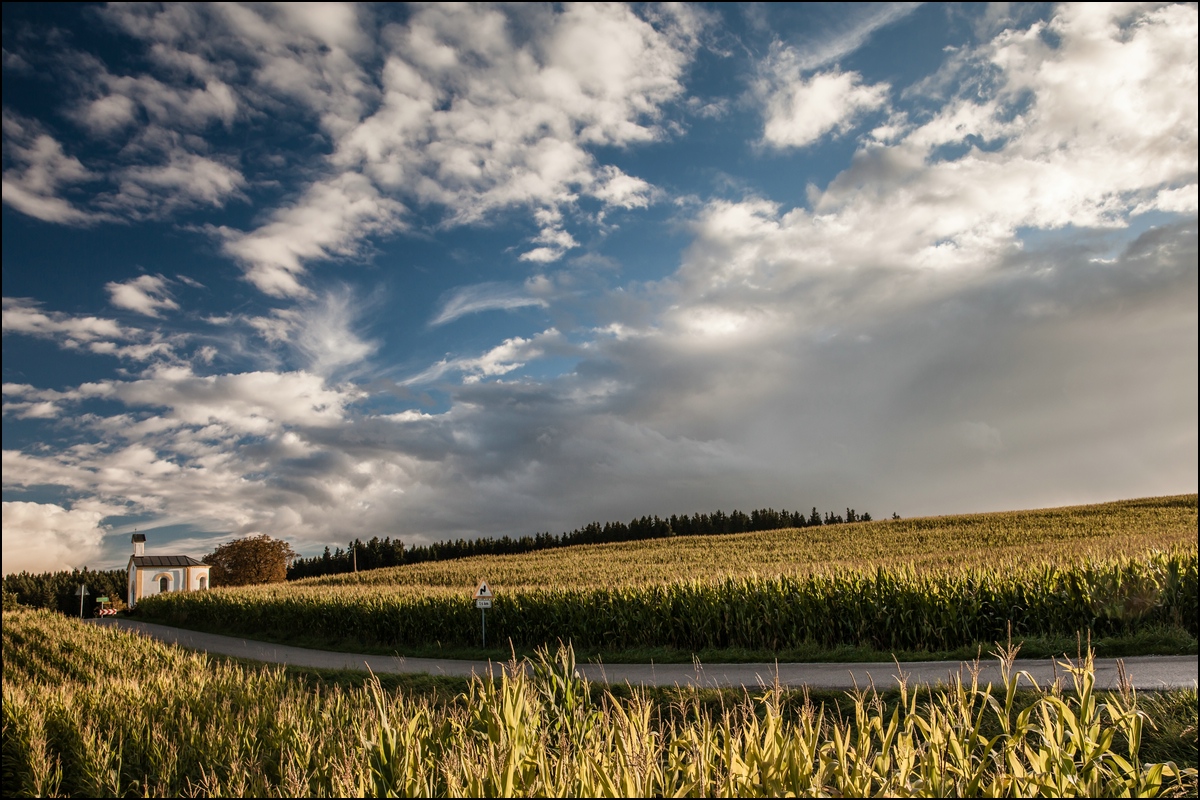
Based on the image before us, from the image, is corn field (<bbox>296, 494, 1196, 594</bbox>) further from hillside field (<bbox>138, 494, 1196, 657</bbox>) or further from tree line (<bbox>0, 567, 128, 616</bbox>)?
tree line (<bbox>0, 567, 128, 616</bbox>)

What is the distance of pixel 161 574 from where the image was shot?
60.2 meters

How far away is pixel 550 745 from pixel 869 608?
1307 centimetres

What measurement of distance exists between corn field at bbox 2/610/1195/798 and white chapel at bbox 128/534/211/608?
5434 centimetres

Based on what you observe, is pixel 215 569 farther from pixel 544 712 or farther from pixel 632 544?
pixel 544 712

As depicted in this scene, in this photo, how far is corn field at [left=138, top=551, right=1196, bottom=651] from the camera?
16047mm

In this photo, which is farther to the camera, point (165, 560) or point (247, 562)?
point (247, 562)

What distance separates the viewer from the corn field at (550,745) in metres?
4.17

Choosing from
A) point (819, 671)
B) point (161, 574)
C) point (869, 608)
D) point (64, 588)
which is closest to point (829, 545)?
point (869, 608)

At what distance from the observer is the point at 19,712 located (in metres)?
11.2

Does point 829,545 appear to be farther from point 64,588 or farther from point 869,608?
point 64,588

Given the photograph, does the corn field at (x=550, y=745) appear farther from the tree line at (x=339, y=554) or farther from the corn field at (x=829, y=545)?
the tree line at (x=339, y=554)

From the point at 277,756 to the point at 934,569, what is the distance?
16.5 meters

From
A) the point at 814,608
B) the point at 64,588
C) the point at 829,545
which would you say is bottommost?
the point at 64,588

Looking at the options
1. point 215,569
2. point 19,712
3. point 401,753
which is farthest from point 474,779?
point 215,569
